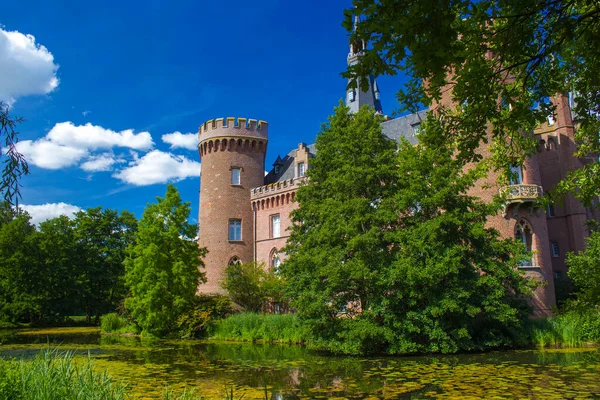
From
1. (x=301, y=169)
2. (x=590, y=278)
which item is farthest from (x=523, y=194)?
(x=301, y=169)

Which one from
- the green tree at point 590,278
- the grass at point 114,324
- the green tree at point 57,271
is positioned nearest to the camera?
the green tree at point 590,278

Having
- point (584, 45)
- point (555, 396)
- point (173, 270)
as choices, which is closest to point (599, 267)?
point (555, 396)

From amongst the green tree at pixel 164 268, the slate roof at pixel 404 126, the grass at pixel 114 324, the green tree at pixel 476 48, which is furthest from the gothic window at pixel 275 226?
the green tree at pixel 476 48

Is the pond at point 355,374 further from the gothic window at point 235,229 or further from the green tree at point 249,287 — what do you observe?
the gothic window at point 235,229

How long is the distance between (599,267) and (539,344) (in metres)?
11.6

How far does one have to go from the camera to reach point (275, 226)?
35219 millimetres

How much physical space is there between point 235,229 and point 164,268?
9163mm

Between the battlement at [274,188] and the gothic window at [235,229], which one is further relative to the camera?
the gothic window at [235,229]

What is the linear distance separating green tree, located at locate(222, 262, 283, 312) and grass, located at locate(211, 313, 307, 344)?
4322mm

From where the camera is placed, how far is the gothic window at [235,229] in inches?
1391

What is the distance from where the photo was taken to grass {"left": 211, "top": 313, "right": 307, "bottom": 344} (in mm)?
22342

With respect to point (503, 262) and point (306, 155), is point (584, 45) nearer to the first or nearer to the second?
point (503, 262)

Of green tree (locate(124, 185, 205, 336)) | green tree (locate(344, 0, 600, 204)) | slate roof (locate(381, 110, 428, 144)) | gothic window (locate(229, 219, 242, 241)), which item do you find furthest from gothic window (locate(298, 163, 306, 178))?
green tree (locate(344, 0, 600, 204))

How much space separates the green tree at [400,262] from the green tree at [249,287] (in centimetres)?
986
